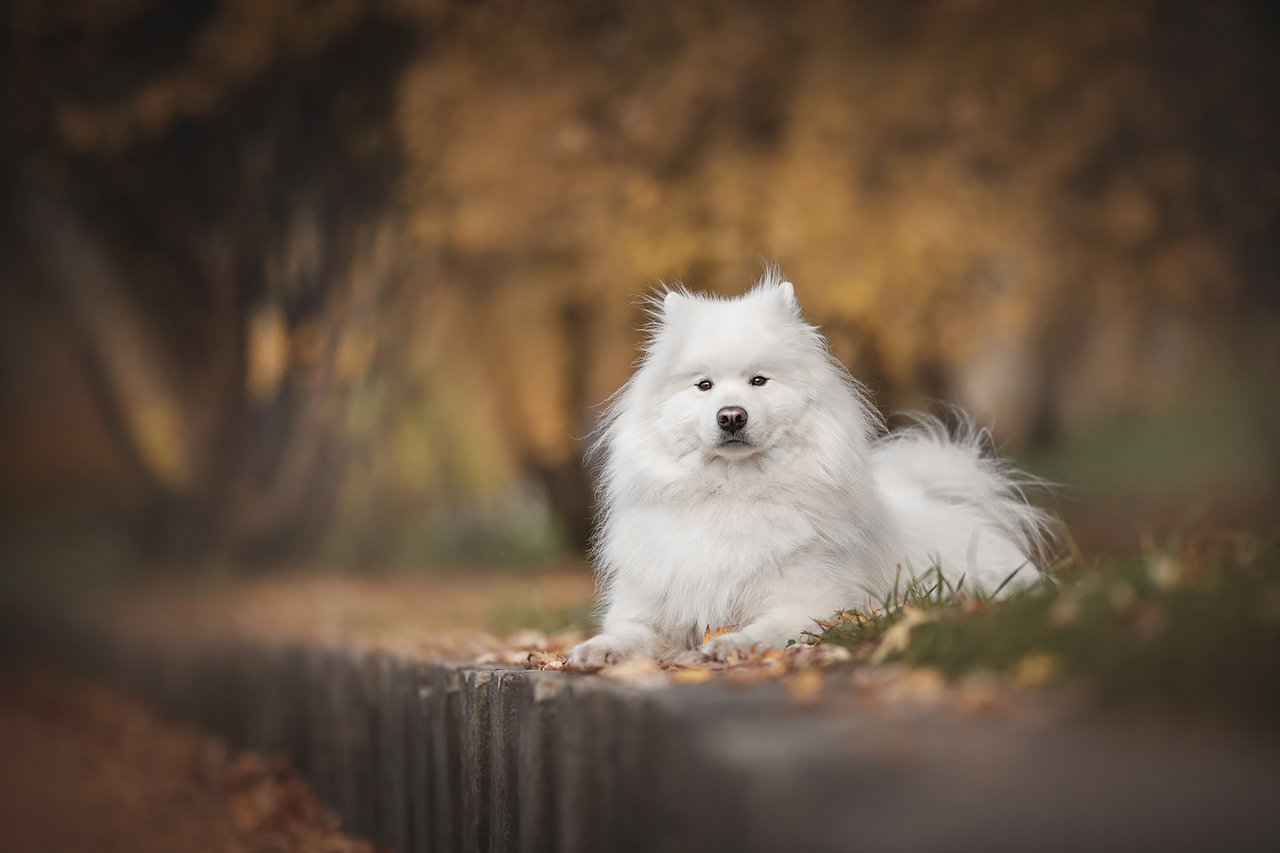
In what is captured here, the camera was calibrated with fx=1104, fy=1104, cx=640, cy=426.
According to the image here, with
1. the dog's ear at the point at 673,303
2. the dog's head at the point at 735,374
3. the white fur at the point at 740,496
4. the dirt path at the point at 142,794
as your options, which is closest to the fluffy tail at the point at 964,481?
the white fur at the point at 740,496

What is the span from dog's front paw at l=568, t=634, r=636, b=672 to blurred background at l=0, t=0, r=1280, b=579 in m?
4.42

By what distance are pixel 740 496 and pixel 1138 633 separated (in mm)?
1515

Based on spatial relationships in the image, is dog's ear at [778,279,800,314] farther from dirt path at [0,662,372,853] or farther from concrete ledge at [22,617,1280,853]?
dirt path at [0,662,372,853]

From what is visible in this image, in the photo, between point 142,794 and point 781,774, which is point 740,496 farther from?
point 142,794

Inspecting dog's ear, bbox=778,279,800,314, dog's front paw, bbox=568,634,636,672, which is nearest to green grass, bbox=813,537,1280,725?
dog's front paw, bbox=568,634,636,672

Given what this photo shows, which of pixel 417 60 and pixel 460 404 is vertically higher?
pixel 417 60

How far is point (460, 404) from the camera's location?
33.7 feet

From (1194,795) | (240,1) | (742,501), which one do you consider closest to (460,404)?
(240,1)

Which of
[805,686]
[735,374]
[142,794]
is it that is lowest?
[805,686]

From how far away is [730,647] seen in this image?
117 inches

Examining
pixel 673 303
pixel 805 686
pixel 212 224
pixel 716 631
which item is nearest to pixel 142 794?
pixel 716 631

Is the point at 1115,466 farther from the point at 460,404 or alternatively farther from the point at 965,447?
the point at 460,404

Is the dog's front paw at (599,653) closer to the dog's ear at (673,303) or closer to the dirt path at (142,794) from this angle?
the dog's ear at (673,303)

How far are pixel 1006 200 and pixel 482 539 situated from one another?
597 cm
